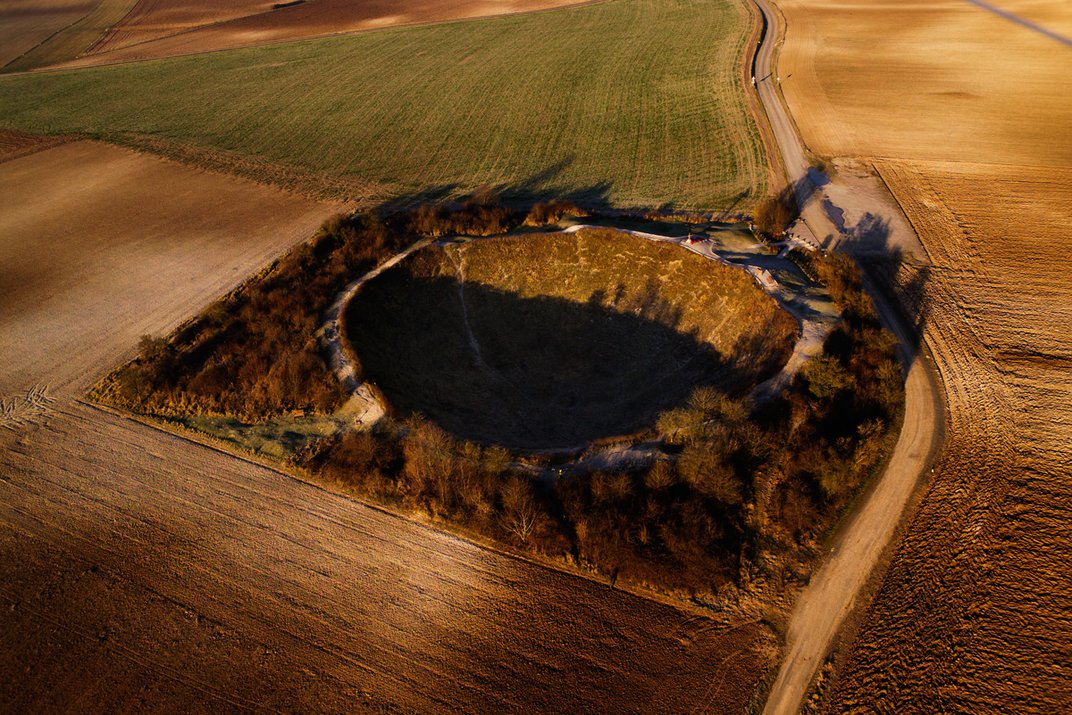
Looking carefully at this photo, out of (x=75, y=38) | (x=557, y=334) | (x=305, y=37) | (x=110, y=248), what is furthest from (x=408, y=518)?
(x=75, y=38)

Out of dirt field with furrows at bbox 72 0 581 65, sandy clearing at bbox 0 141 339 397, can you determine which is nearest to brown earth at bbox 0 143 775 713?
sandy clearing at bbox 0 141 339 397

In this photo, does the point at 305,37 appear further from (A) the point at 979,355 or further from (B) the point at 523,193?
(A) the point at 979,355

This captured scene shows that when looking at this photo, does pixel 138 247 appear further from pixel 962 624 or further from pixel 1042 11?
pixel 1042 11

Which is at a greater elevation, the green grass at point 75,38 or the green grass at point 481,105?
the green grass at point 75,38

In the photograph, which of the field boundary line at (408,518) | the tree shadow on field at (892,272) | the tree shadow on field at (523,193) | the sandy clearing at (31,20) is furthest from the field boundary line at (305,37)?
the field boundary line at (408,518)

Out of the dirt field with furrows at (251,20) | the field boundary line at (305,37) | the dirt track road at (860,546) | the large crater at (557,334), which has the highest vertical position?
the dirt field with furrows at (251,20)

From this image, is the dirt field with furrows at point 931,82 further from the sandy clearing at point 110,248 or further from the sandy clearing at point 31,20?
the sandy clearing at point 31,20
